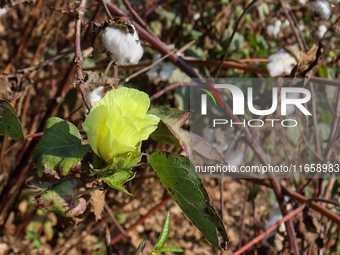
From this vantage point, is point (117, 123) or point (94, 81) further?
point (94, 81)

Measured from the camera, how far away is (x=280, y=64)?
854 millimetres

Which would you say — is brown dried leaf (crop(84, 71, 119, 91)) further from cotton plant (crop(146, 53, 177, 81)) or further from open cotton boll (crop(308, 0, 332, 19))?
open cotton boll (crop(308, 0, 332, 19))

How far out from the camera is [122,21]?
→ 0.49 meters

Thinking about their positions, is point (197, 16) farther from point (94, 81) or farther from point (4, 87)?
point (94, 81)

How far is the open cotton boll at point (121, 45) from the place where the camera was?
1.60 feet

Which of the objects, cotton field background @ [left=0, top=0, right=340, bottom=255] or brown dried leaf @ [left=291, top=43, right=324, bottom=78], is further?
brown dried leaf @ [left=291, top=43, right=324, bottom=78]

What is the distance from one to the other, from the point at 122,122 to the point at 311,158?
3.23 feet

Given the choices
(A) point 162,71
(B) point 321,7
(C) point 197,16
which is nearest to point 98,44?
(A) point 162,71

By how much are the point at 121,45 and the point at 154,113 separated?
4.4 inches

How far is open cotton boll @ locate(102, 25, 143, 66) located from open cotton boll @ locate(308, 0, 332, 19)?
0.53 metres

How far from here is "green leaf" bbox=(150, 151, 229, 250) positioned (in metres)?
0.40

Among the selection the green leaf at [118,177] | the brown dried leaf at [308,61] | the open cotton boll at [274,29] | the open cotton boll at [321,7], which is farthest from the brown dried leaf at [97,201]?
the open cotton boll at [274,29]

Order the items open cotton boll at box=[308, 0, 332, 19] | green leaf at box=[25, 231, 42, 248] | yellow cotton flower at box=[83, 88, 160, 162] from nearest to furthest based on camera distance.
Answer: yellow cotton flower at box=[83, 88, 160, 162] < open cotton boll at box=[308, 0, 332, 19] < green leaf at box=[25, 231, 42, 248]

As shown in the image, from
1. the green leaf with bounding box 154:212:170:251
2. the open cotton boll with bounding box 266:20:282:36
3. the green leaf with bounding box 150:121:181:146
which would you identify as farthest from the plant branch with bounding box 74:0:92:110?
the open cotton boll with bounding box 266:20:282:36
